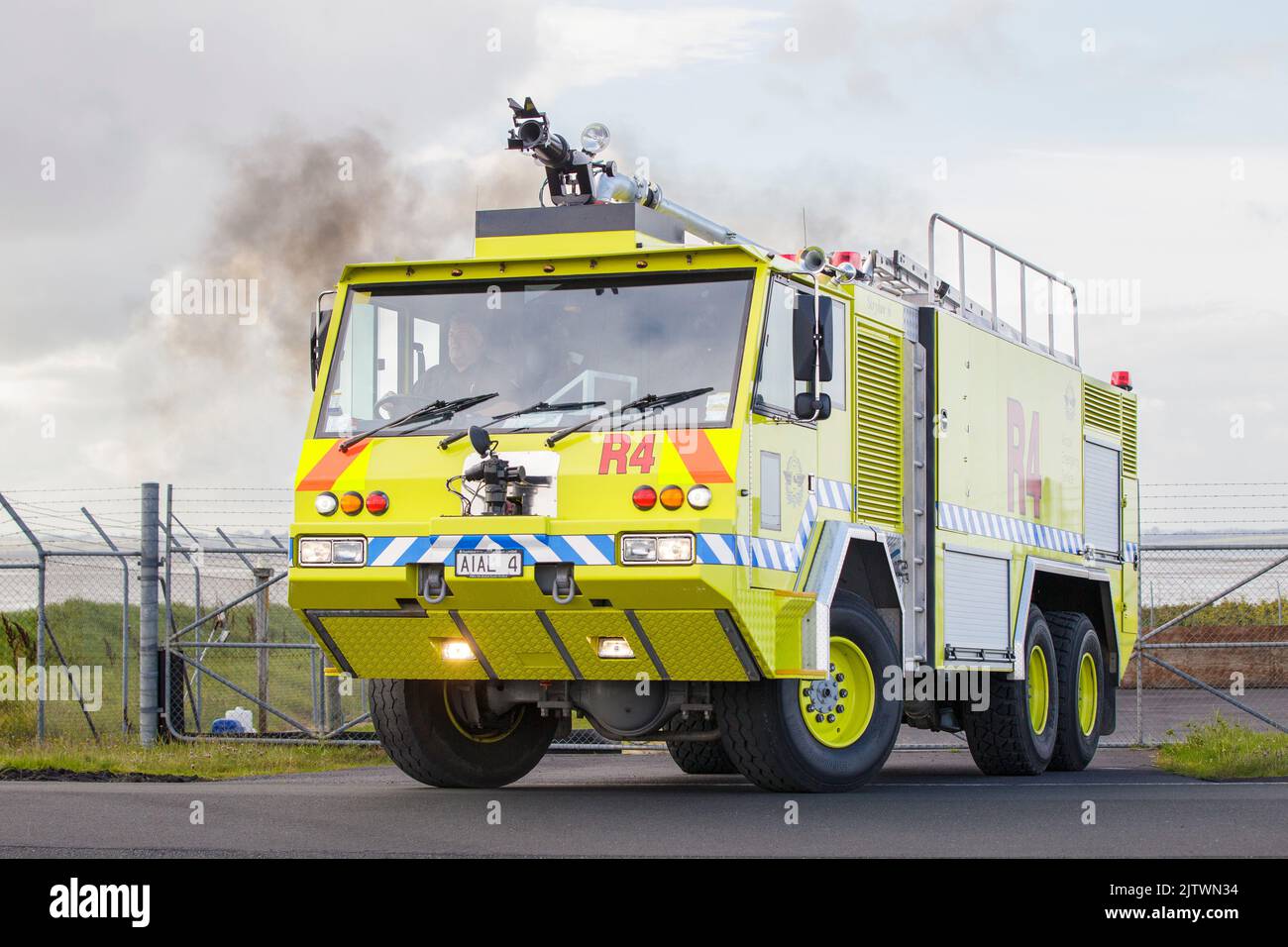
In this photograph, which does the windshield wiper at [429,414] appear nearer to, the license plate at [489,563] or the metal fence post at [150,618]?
the license plate at [489,563]

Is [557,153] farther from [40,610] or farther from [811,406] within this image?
[40,610]

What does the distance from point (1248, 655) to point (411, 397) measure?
66.6ft

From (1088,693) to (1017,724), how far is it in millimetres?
2089

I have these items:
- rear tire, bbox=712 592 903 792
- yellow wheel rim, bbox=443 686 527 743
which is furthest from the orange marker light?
yellow wheel rim, bbox=443 686 527 743

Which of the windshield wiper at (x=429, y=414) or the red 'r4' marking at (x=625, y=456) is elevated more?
the windshield wiper at (x=429, y=414)

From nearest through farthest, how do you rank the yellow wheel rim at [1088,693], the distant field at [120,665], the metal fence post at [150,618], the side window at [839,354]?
the side window at [839,354] < the yellow wheel rim at [1088,693] < the metal fence post at [150,618] < the distant field at [120,665]

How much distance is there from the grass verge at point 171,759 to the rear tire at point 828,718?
5.01 m

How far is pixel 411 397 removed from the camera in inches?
445

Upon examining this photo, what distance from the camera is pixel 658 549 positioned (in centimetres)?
1034

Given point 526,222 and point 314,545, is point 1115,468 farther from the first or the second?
point 314,545

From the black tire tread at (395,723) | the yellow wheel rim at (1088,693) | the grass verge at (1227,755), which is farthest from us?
the yellow wheel rim at (1088,693)

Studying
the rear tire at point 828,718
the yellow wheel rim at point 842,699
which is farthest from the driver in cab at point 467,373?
the yellow wheel rim at point 842,699

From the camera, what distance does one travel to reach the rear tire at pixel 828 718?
436 inches
